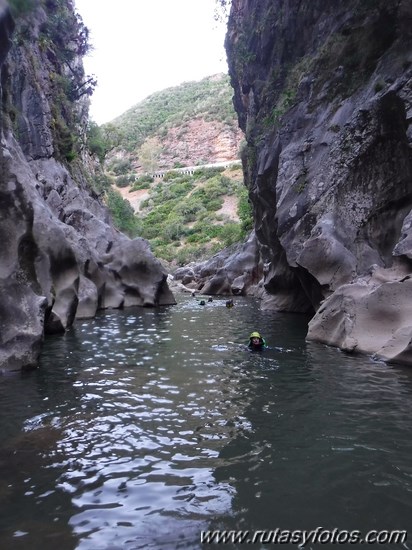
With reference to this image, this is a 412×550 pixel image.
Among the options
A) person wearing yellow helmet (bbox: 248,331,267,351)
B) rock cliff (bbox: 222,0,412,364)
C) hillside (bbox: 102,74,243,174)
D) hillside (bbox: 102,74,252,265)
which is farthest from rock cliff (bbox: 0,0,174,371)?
hillside (bbox: 102,74,243,174)

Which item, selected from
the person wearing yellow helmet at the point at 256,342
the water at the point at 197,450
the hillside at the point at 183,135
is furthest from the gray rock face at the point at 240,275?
the hillside at the point at 183,135

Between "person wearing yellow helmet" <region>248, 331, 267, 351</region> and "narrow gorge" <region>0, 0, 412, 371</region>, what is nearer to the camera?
"narrow gorge" <region>0, 0, 412, 371</region>

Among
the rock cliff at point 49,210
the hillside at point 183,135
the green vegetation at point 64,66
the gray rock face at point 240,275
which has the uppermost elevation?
the hillside at point 183,135

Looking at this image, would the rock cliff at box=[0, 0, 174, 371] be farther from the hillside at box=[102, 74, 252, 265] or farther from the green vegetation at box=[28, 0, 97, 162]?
the hillside at box=[102, 74, 252, 265]

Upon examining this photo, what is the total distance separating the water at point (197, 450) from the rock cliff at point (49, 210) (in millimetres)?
1989

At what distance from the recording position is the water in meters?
5.06

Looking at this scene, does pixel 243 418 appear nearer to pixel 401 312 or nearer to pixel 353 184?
pixel 401 312

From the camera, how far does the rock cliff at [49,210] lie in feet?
39.7

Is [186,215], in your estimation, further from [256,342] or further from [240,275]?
[256,342]

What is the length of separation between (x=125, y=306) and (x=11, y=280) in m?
18.4

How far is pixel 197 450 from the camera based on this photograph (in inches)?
270

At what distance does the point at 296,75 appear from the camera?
25.3m

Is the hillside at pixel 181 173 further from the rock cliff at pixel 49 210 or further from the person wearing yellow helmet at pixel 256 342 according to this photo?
the person wearing yellow helmet at pixel 256 342

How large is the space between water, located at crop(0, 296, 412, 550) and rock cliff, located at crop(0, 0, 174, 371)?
6.53 ft
